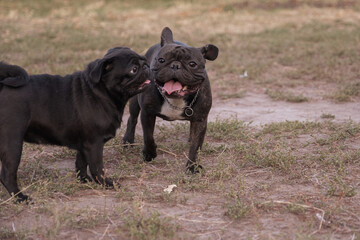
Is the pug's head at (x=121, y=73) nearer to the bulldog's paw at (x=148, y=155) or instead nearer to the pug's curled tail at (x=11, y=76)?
the pug's curled tail at (x=11, y=76)

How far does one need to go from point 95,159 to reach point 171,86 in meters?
1.06

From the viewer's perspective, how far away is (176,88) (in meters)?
4.75

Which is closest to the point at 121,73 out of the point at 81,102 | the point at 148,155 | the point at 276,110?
the point at 81,102

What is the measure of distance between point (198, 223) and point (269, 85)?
17.1 ft

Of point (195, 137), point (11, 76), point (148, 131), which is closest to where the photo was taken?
point (11, 76)

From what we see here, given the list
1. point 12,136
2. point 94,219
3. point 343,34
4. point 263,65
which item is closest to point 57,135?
point 12,136

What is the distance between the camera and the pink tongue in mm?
4723

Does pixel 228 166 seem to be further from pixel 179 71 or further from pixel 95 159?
pixel 95 159

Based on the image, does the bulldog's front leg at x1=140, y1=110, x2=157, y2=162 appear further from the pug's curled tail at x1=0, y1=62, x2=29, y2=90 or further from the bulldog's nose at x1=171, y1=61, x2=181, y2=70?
the pug's curled tail at x1=0, y1=62, x2=29, y2=90

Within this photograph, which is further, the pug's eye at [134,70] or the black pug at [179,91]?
the black pug at [179,91]

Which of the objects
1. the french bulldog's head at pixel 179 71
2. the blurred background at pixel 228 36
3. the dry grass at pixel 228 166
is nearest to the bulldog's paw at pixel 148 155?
the dry grass at pixel 228 166

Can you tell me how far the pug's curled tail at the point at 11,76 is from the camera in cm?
417

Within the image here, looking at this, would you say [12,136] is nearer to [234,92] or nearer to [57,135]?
[57,135]

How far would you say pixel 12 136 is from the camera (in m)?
4.09
